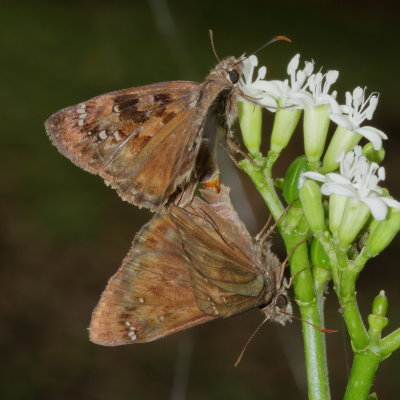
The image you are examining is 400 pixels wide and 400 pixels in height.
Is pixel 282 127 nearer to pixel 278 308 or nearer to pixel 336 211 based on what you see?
pixel 336 211

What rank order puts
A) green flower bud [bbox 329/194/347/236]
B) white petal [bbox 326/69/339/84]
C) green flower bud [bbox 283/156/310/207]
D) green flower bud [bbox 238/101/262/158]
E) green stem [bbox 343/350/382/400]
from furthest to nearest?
green flower bud [bbox 238/101/262/158]
white petal [bbox 326/69/339/84]
green flower bud [bbox 283/156/310/207]
green flower bud [bbox 329/194/347/236]
green stem [bbox 343/350/382/400]

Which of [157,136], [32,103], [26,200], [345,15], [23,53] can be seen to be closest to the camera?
[157,136]

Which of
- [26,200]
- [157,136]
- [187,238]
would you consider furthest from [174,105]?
[26,200]

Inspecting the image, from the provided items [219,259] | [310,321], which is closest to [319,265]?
[310,321]

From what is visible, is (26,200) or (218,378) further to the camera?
(26,200)

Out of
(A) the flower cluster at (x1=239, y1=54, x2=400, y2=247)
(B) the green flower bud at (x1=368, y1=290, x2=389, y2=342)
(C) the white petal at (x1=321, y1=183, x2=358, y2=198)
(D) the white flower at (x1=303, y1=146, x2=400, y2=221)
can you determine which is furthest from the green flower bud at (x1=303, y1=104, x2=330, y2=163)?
(B) the green flower bud at (x1=368, y1=290, x2=389, y2=342)

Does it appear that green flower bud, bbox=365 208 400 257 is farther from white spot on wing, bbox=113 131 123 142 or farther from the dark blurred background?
the dark blurred background

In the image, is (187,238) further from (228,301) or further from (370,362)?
(370,362)

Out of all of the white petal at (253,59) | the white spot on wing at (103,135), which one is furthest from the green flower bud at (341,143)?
the white spot on wing at (103,135)
